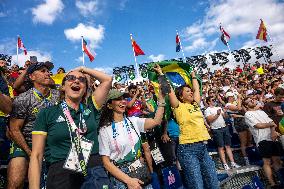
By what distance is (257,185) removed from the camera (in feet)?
17.8

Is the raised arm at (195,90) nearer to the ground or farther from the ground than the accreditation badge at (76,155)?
farther from the ground

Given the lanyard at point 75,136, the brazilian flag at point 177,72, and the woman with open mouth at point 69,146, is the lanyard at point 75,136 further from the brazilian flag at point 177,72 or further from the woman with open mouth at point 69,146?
the brazilian flag at point 177,72

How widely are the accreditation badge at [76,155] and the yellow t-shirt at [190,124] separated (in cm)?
249

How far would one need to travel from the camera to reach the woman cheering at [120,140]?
3.23m

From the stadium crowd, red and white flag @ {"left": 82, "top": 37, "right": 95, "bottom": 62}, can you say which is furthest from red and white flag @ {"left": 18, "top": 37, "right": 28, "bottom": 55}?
the stadium crowd

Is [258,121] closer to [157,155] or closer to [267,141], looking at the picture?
[267,141]

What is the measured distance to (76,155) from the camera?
2502mm

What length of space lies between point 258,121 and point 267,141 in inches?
23.6

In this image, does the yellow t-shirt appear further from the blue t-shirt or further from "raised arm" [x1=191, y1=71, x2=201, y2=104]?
the blue t-shirt

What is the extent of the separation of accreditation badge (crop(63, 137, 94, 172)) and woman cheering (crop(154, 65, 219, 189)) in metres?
2.15

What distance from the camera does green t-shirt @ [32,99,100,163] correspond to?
2.55 metres

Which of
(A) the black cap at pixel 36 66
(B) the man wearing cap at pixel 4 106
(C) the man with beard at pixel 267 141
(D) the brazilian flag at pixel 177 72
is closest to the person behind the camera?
(B) the man wearing cap at pixel 4 106

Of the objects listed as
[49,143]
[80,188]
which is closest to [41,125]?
[49,143]

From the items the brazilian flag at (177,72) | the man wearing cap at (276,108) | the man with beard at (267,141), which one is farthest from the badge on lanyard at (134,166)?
the man wearing cap at (276,108)
